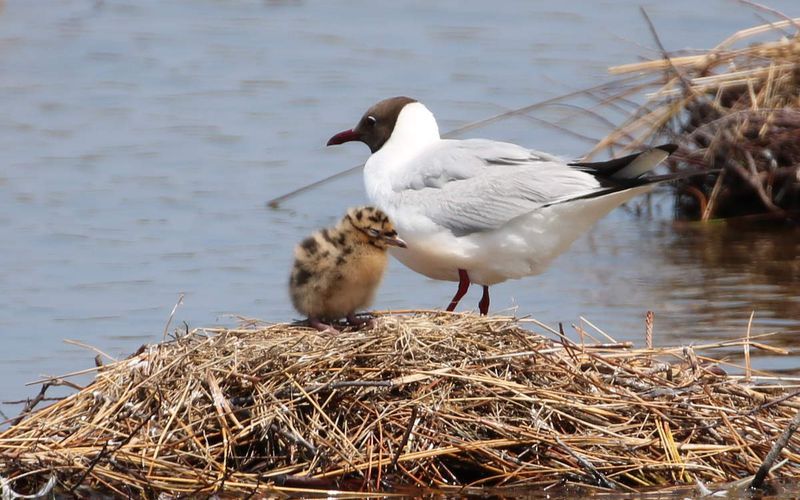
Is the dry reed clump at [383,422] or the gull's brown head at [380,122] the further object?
the gull's brown head at [380,122]

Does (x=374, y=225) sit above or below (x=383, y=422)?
above

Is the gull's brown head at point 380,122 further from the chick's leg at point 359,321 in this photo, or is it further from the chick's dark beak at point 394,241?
the chick's leg at point 359,321

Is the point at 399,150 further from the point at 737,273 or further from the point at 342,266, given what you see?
the point at 737,273

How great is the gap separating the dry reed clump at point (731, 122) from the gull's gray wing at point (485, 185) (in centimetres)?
364

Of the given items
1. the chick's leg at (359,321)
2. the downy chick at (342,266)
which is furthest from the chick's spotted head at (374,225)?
the chick's leg at (359,321)

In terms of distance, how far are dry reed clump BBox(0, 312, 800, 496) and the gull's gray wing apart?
1.37 metres

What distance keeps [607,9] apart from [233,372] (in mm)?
12940

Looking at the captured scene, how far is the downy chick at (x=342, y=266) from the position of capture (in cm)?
678

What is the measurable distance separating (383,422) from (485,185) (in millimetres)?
2074

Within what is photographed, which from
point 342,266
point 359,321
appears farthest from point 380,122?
point 359,321

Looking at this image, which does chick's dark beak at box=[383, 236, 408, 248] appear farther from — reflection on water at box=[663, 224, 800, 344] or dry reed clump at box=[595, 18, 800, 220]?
dry reed clump at box=[595, 18, 800, 220]

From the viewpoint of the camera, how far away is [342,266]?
6805 mm

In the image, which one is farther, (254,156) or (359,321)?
(254,156)

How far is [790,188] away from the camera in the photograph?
1130 cm
